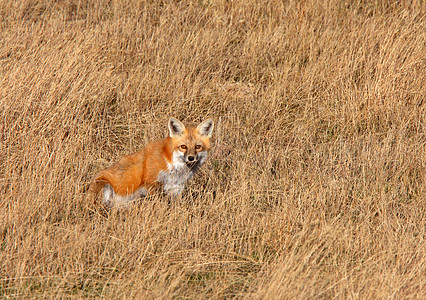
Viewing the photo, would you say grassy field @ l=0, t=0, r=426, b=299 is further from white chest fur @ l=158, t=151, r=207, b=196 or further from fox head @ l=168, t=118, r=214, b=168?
fox head @ l=168, t=118, r=214, b=168

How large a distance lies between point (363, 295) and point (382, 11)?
7.14m

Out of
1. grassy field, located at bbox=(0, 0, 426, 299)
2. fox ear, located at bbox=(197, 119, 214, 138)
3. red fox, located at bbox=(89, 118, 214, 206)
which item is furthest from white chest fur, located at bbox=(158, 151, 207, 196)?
fox ear, located at bbox=(197, 119, 214, 138)

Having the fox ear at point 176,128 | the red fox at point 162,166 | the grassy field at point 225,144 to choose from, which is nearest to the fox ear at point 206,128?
the red fox at point 162,166

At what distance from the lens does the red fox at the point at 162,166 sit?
6.21 meters

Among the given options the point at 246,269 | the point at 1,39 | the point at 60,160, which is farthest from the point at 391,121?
the point at 1,39

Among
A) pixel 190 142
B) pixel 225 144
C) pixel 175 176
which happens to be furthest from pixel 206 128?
pixel 225 144

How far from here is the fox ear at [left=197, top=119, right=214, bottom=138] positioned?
6496 millimetres

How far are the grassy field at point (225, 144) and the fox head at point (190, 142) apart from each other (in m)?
0.41

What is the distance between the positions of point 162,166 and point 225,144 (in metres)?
1.41

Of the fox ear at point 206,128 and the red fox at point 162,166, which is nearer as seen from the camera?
the red fox at point 162,166

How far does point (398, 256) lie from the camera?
486 cm

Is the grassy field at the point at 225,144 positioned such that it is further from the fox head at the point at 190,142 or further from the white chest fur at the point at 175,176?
the fox head at the point at 190,142

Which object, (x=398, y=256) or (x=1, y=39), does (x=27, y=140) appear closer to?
(x=1, y=39)

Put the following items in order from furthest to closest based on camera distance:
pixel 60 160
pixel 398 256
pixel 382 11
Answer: pixel 382 11 < pixel 60 160 < pixel 398 256
